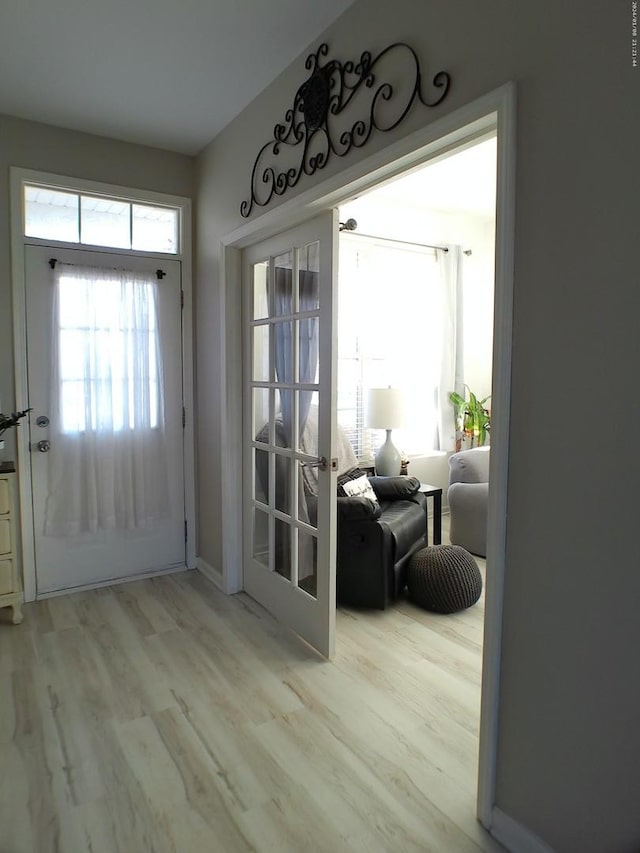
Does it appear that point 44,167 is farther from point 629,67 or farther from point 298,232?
point 629,67

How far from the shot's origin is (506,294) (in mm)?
1513

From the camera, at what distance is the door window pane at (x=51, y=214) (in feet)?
10.5

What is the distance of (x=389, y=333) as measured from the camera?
4852mm

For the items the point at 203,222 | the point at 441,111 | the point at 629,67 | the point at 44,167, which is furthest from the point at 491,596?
the point at 44,167

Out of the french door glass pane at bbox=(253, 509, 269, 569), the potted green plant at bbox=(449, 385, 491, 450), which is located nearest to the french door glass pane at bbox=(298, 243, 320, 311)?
the french door glass pane at bbox=(253, 509, 269, 569)

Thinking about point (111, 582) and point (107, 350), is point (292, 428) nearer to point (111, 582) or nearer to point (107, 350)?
point (107, 350)

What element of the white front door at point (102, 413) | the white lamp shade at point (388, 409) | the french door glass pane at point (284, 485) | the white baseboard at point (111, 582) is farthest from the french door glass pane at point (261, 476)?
the white lamp shade at point (388, 409)

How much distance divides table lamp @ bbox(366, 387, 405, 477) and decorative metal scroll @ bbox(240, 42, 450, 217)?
5.78ft

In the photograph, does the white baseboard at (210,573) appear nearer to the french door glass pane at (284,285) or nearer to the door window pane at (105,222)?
the french door glass pane at (284,285)

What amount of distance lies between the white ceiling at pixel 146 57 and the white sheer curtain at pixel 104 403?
34.0 inches

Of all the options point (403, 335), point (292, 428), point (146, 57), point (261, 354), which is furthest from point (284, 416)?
Result: point (403, 335)

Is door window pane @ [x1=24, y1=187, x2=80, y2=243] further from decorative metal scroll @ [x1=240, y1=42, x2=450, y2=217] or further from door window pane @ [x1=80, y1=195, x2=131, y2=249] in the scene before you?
decorative metal scroll @ [x1=240, y1=42, x2=450, y2=217]

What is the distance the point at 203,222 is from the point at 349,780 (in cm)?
310

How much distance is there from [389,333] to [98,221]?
8.16 ft
